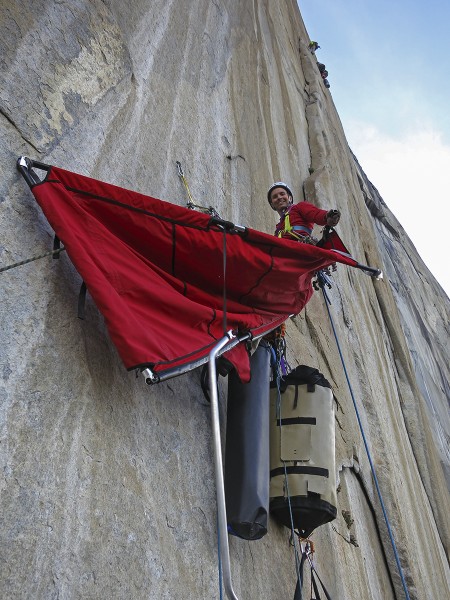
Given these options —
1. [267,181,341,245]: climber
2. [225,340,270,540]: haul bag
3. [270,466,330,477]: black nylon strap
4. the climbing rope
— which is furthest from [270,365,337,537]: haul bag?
the climbing rope

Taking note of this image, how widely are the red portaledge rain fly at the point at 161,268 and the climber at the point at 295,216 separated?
3.84 ft

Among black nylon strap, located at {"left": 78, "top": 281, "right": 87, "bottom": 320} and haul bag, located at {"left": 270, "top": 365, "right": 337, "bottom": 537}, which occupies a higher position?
black nylon strap, located at {"left": 78, "top": 281, "right": 87, "bottom": 320}

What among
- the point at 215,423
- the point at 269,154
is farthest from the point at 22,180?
the point at 269,154

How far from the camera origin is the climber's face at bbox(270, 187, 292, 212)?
5098mm

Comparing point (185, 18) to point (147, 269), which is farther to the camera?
point (185, 18)

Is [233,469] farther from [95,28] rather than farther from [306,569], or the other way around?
[95,28]

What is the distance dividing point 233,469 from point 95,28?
2.89 metres

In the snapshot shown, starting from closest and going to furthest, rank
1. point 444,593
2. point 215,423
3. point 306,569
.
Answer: point 215,423 < point 306,569 < point 444,593

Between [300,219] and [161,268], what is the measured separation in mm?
2225

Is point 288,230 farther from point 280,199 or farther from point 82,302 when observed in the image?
point 82,302

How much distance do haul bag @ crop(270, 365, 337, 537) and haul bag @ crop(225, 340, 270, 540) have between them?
0.16m

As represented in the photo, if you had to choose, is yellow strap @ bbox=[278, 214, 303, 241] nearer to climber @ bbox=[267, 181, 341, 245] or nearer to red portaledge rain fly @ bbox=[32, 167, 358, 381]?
climber @ bbox=[267, 181, 341, 245]

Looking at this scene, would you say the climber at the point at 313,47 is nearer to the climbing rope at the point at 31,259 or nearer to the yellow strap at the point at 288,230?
the yellow strap at the point at 288,230

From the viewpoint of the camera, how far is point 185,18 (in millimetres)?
5363
